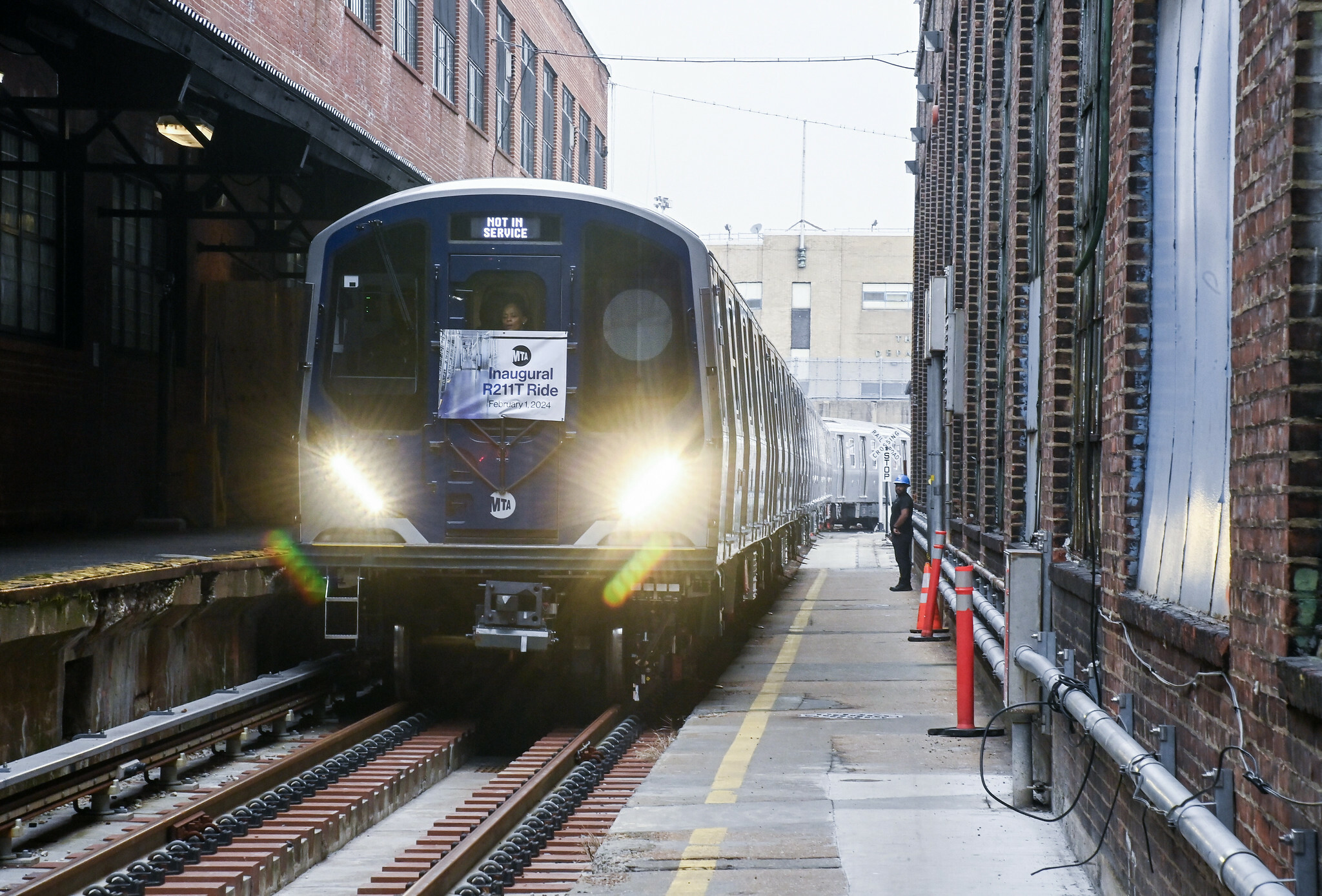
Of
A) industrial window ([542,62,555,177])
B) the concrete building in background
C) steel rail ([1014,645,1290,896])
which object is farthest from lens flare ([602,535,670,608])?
the concrete building in background

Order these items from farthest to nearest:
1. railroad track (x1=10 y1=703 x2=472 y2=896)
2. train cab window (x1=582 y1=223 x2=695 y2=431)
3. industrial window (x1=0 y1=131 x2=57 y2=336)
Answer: industrial window (x1=0 y1=131 x2=57 y2=336), train cab window (x1=582 y1=223 x2=695 y2=431), railroad track (x1=10 y1=703 x2=472 y2=896)

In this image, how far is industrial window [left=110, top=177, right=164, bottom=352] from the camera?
18.5 meters

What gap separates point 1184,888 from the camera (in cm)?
469

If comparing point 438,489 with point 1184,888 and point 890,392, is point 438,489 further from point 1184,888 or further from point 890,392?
point 890,392

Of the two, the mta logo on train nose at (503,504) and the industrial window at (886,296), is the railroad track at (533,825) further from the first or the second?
the industrial window at (886,296)

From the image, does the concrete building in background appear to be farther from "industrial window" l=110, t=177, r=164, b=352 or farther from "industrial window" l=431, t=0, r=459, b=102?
"industrial window" l=110, t=177, r=164, b=352

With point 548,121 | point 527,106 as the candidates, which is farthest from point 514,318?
point 548,121

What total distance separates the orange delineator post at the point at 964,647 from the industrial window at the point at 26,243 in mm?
10164

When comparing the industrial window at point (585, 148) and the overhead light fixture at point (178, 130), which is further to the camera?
the industrial window at point (585, 148)

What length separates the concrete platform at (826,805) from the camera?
649 centimetres

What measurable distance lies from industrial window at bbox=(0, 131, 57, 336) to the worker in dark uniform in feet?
38.9

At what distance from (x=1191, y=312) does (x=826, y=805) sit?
12.1ft

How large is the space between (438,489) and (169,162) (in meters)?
11.0

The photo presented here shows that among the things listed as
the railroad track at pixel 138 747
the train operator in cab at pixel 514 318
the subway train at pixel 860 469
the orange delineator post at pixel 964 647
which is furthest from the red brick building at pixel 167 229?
the subway train at pixel 860 469
